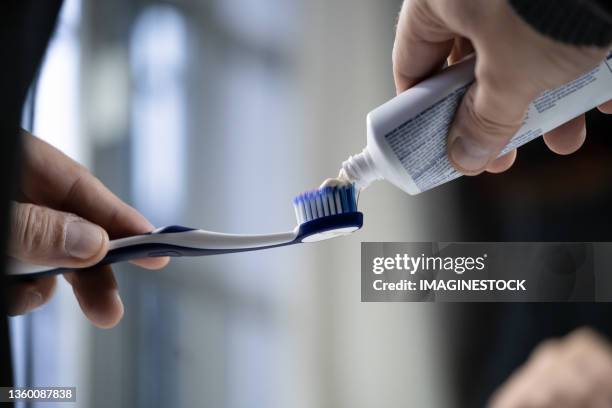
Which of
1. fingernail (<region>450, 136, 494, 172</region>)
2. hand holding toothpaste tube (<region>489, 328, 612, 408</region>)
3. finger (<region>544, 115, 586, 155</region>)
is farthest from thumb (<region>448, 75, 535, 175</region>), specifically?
hand holding toothpaste tube (<region>489, 328, 612, 408</region>)

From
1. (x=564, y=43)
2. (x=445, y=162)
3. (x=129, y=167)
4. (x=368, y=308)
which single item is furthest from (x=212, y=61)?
(x=564, y=43)

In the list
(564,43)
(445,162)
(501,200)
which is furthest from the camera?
(501,200)

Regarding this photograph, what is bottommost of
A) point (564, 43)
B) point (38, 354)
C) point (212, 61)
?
point (38, 354)

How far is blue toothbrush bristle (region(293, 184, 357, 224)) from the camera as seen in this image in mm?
507

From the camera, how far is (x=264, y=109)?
0.92 metres

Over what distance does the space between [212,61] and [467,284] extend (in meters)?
0.53

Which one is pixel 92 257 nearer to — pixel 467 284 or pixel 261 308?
pixel 261 308

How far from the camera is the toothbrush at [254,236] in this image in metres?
0.51

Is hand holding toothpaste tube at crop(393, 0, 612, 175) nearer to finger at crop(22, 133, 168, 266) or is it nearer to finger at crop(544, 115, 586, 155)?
finger at crop(544, 115, 586, 155)

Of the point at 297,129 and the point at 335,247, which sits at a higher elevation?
the point at 297,129

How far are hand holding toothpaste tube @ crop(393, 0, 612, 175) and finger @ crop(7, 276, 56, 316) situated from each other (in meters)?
0.49

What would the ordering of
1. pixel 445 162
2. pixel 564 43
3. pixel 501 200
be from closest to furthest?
pixel 564 43
pixel 445 162
pixel 501 200

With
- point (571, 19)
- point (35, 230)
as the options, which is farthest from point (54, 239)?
point (571, 19)

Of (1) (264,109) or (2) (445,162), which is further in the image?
(1) (264,109)
